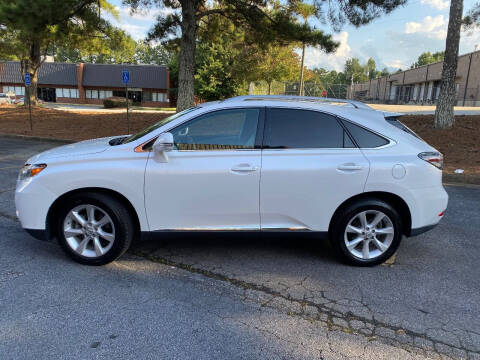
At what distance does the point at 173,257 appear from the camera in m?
4.05

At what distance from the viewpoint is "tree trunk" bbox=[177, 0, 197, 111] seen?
13094 millimetres

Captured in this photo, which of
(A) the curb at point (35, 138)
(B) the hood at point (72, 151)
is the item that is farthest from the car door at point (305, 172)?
(A) the curb at point (35, 138)

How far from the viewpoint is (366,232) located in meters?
3.84

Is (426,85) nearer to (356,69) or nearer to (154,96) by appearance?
(154,96)

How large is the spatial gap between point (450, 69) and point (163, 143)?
10.8 m

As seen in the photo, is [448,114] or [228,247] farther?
[448,114]

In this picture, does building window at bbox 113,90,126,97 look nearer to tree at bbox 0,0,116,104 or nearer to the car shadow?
tree at bbox 0,0,116,104

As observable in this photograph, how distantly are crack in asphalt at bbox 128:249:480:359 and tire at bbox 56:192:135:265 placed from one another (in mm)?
Answer: 1077

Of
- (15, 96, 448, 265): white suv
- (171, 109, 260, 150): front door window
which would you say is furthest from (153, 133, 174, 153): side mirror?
(171, 109, 260, 150): front door window

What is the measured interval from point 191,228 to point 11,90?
206ft

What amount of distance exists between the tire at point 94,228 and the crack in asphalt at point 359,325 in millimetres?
1077

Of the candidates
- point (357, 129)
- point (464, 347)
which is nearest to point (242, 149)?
point (357, 129)

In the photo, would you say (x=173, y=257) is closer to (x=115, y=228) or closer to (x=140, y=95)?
(x=115, y=228)

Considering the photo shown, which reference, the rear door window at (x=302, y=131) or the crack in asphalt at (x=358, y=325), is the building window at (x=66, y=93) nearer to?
the rear door window at (x=302, y=131)
